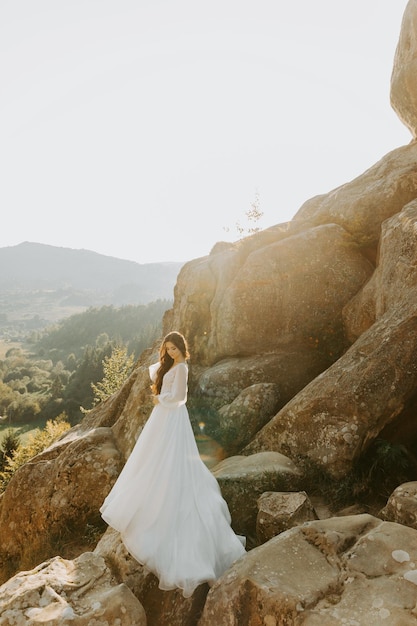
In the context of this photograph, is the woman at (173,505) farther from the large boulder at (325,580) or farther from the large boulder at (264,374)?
the large boulder at (264,374)

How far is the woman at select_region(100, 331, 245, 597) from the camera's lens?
6.76 meters

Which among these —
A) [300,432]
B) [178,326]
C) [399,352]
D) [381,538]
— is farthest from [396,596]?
[178,326]

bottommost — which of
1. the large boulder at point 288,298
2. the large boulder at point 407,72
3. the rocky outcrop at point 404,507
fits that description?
the rocky outcrop at point 404,507

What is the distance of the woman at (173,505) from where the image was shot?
22.2 ft

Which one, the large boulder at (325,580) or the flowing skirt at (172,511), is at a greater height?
the flowing skirt at (172,511)

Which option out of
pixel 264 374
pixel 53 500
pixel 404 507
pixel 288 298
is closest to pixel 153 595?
pixel 404 507

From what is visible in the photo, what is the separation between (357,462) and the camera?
32.8 ft

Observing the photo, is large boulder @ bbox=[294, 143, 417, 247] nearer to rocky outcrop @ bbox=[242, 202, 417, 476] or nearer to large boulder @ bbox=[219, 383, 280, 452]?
rocky outcrop @ bbox=[242, 202, 417, 476]

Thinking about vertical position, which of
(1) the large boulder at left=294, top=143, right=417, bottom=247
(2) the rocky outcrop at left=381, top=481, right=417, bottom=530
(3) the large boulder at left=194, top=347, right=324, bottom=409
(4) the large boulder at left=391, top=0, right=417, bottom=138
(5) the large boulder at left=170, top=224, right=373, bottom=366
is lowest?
(2) the rocky outcrop at left=381, top=481, right=417, bottom=530

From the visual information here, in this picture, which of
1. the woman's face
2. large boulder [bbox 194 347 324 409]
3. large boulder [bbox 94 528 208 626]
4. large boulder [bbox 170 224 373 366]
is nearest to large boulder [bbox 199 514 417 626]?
large boulder [bbox 94 528 208 626]

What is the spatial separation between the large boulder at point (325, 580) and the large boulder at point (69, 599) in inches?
50.0

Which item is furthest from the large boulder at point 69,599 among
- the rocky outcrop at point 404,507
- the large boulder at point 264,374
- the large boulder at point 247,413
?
the large boulder at point 264,374

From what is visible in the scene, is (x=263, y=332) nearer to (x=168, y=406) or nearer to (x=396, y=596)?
(x=168, y=406)

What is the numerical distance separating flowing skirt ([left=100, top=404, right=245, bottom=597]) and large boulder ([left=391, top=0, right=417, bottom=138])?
57.7 feet
